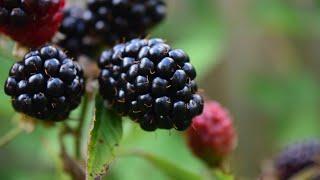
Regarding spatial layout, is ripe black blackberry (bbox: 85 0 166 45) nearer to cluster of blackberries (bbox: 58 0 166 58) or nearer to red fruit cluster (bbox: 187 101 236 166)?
cluster of blackberries (bbox: 58 0 166 58)

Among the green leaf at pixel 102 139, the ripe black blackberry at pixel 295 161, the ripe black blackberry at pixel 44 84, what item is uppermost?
the ripe black blackberry at pixel 44 84

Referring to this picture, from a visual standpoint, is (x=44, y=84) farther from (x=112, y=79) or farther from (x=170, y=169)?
(x=170, y=169)

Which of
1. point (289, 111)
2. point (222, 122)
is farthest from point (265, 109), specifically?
point (222, 122)

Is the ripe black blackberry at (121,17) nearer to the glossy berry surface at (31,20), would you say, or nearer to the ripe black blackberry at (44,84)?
the glossy berry surface at (31,20)

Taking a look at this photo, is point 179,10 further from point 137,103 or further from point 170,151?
point 137,103

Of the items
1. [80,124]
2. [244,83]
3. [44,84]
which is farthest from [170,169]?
[244,83]

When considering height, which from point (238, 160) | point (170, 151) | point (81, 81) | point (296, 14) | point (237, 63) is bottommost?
point (238, 160)

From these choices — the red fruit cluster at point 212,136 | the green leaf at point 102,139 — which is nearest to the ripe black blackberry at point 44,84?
the green leaf at point 102,139
